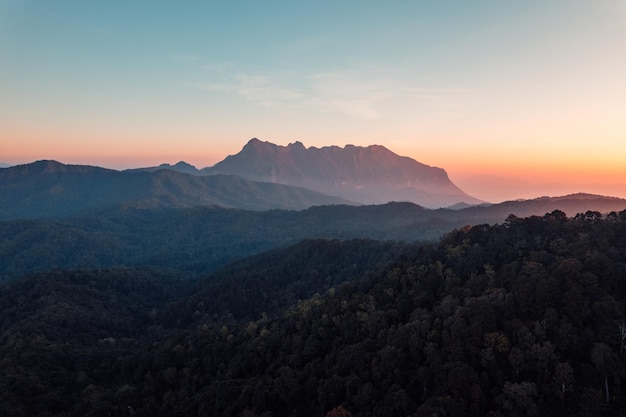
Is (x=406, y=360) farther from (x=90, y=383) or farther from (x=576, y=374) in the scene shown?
(x=90, y=383)

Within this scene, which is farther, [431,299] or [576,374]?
[431,299]

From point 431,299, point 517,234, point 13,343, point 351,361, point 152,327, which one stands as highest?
point 517,234

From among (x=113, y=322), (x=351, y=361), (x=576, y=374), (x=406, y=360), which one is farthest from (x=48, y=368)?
(x=576, y=374)

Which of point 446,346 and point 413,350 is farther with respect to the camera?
point 413,350

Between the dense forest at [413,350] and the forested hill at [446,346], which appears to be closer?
the forested hill at [446,346]

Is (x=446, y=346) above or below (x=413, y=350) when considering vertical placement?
above

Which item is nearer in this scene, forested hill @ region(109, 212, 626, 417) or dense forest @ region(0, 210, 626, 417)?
forested hill @ region(109, 212, 626, 417)

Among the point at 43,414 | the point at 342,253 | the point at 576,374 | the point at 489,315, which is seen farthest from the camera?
the point at 342,253

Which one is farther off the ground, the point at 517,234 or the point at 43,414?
the point at 517,234
